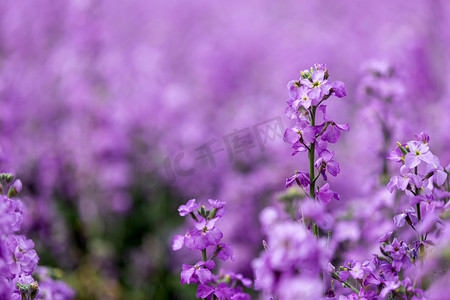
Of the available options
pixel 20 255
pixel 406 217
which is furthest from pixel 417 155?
pixel 20 255

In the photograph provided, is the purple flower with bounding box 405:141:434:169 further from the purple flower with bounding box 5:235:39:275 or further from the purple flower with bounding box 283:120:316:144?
the purple flower with bounding box 5:235:39:275

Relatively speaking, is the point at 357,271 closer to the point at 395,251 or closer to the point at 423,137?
the point at 395,251

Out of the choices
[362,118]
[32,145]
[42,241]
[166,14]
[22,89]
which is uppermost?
[166,14]

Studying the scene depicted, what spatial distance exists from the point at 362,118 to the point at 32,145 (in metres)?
2.51

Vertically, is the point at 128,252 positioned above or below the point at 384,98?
below

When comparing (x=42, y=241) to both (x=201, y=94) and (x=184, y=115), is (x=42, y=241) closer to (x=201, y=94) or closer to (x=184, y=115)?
(x=184, y=115)

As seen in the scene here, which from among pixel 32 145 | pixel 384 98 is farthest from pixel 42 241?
pixel 384 98

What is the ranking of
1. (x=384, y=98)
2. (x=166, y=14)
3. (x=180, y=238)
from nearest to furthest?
(x=180, y=238)
(x=384, y=98)
(x=166, y=14)

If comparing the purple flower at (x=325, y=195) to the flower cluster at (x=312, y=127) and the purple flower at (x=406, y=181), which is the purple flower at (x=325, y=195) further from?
the purple flower at (x=406, y=181)

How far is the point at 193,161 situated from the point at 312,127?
2577mm

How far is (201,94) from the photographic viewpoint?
5.63 metres

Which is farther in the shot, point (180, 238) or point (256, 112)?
point (256, 112)

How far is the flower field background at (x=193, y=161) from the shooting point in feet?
4.34

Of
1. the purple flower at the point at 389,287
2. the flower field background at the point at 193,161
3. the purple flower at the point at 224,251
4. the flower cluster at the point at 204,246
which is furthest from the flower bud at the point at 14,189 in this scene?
the purple flower at the point at 389,287
